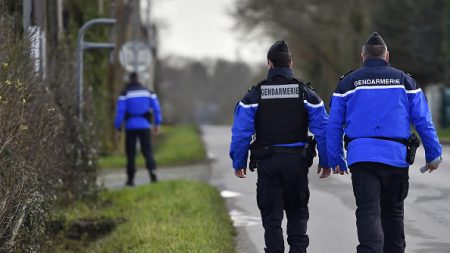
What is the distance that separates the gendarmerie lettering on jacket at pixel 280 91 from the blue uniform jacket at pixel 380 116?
0.41 m

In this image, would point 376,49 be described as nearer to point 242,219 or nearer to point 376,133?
point 376,133

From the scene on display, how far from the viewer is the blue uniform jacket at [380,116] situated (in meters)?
7.00

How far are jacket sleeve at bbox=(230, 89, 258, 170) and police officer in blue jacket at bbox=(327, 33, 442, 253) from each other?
616 millimetres

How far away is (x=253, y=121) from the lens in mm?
7500

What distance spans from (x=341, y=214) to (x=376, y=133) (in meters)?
4.57

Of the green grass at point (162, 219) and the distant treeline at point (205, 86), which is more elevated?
the green grass at point (162, 219)

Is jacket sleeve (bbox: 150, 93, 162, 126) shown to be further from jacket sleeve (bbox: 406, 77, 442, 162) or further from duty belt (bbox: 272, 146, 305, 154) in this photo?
jacket sleeve (bbox: 406, 77, 442, 162)

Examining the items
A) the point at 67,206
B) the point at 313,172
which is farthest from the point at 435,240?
the point at 313,172

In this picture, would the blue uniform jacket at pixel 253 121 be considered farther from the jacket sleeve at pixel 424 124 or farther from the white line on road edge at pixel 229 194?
the white line on road edge at pixel 229 194

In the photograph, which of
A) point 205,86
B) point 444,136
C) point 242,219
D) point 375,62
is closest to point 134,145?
point 242,219

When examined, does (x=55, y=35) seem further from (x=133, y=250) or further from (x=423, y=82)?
(x=423, y=82)

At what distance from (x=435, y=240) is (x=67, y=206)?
5.60 m

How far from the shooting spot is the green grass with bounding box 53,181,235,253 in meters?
9.20

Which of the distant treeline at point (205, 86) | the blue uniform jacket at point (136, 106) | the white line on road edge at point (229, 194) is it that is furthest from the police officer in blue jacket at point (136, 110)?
the distant treeline at point (205, 86)
